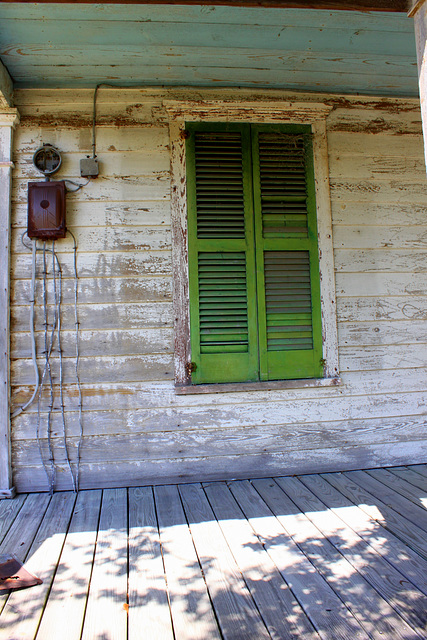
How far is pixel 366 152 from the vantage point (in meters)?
3.15

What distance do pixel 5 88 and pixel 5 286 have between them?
1.23 meters

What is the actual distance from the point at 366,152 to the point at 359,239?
0.64 meters

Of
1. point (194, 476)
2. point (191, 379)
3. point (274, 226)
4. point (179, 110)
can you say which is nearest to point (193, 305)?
point (191, 379)

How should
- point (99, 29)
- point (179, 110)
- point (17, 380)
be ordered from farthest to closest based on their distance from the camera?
point (179, 110), point (17, 380), point (99, 29)

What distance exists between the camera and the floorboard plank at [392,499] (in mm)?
2210

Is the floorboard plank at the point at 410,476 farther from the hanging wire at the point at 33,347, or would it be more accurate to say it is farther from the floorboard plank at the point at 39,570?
the hanging wire at the point at 33,347

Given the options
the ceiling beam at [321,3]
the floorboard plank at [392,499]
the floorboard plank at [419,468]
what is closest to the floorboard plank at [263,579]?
the floorboard plank at [392,499]

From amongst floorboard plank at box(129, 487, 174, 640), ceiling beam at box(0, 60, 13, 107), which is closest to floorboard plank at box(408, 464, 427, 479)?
floorboard plank at box(129, 487, 174, 640)

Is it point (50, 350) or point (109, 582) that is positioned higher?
point (50, 350)

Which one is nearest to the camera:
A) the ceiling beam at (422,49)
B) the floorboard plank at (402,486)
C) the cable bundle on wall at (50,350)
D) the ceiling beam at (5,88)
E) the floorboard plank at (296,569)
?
the floorboard plank at (296,569)

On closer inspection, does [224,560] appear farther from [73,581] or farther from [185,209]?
[185,209]

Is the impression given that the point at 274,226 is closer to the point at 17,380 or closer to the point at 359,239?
the point at 359,239

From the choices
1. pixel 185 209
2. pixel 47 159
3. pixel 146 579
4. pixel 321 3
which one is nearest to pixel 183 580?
pixel 146 579

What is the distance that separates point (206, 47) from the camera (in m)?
2.57
